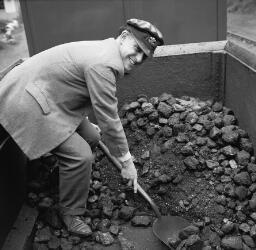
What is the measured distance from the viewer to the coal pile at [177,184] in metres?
2.76

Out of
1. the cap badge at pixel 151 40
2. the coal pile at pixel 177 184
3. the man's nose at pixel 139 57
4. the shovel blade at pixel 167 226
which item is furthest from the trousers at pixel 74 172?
the cap badge at pixel 151 40

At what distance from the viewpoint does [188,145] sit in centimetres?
331

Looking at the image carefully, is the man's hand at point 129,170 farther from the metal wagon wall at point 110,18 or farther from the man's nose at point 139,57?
the metal wagon wall at point 110,18

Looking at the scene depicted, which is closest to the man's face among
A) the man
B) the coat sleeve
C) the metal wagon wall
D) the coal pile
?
the man

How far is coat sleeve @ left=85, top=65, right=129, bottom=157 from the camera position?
2.31 m

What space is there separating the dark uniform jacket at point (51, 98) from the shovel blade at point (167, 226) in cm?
70

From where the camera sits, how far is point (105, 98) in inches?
92.5

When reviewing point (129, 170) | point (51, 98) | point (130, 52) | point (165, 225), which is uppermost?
point (130, 52)

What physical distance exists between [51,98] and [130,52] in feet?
1.99

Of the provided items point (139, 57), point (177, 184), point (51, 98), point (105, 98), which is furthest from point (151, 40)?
point (177, 184)

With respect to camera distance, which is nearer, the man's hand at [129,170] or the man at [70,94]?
the man at [70,94]

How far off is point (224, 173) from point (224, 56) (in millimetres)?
1377

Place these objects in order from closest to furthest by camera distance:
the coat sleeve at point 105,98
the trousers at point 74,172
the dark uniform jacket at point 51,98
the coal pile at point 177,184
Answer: the coat sleeve at point 105,98, the dark uniform jacket at point 51,98, the trousers at point 74,172, the coal pile at point 177,184

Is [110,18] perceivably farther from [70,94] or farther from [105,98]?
[105,98]
